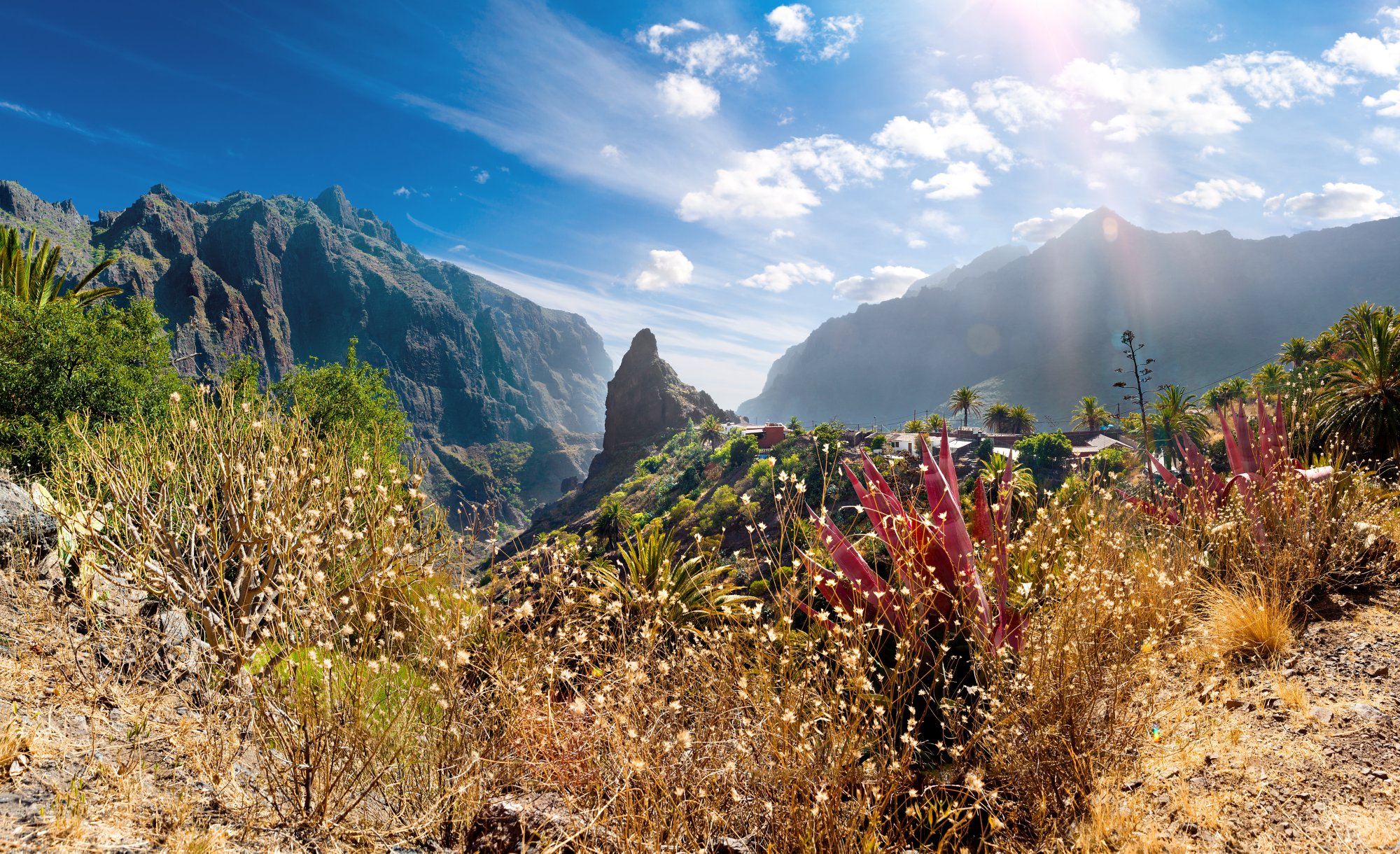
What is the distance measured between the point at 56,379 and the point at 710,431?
77.0m

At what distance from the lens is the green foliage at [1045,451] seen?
149 ft

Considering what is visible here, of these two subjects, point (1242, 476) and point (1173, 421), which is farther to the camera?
point (1173, 421)

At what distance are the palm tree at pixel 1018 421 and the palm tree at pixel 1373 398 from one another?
61.4 m

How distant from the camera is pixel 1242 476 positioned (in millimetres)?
4762

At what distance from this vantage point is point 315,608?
243 centimetres

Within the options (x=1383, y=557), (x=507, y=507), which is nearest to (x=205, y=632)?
(x=1383, y=557)

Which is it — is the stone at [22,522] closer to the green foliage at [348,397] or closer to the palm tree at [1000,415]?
the green foliage at [348,397]

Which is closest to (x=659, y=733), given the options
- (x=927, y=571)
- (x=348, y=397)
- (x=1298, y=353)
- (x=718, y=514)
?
(x=927, y=571)

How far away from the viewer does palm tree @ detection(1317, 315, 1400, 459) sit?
27.5ft

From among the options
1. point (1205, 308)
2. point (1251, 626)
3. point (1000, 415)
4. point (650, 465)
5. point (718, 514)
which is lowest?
point (718, 514)

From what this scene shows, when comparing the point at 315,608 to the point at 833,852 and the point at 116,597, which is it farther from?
the point at 116,597

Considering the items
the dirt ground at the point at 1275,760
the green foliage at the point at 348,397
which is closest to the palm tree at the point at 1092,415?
the green foliage at the point at 348,397

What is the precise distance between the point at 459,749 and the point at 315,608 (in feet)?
3.26

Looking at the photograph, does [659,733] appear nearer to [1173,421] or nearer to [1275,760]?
[1275,760]
